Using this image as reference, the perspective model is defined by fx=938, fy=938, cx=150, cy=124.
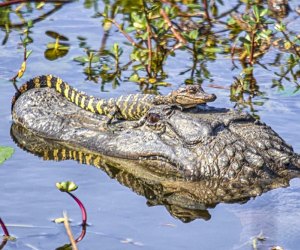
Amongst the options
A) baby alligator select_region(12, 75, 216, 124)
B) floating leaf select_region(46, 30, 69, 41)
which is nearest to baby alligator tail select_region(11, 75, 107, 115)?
baby alligator select_region(12, 75, 216, 124)

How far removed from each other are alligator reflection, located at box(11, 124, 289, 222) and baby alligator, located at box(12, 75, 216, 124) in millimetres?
518

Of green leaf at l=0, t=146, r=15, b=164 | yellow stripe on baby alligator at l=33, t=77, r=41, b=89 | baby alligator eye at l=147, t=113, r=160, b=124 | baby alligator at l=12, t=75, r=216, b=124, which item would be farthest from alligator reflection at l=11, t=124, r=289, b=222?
green leaf at l=0, t=146, r=15, b=164

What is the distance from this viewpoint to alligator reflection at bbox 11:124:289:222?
757 centimetres

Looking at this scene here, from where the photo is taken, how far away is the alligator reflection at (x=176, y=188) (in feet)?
24.8

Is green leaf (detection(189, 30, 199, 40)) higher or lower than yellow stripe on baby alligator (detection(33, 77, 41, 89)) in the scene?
lower

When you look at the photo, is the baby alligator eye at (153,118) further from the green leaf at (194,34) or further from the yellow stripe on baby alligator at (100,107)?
the green leaf at (194,34)

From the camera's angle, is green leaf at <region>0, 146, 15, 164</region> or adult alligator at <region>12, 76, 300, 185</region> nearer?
green leaf at <region>0, 146, 15, 164</region>

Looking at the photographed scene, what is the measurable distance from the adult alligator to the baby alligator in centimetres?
12

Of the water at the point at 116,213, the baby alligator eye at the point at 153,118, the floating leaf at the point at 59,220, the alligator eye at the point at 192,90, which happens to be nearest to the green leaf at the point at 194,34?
the water at the point at 116,213

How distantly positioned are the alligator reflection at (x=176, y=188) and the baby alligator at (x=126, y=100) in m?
0.52

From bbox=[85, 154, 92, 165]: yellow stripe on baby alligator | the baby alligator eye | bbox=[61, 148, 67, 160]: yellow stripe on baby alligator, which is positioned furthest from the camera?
bbox=[61, 148, 67, 160]: yellow stripe on baby alligator

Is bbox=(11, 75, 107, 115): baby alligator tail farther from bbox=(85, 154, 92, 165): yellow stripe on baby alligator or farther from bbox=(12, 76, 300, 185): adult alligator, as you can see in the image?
bbox=(85, 154, 92, 165): yellow stripe on baby alligator

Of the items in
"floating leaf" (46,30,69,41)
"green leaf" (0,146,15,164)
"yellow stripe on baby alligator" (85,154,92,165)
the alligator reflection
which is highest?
"green leaf" (0,146,15,164)

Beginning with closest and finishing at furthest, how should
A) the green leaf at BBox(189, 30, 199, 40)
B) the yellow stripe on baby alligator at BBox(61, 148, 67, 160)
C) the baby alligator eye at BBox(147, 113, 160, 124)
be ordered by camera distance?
the baby alligator eye at BBox(147, 113, 160, 124) < the yellow stripe on baby alligator at BBox(61, 148, 67, 160) < the green leaf at BBox(189, 30, 199, 40)
